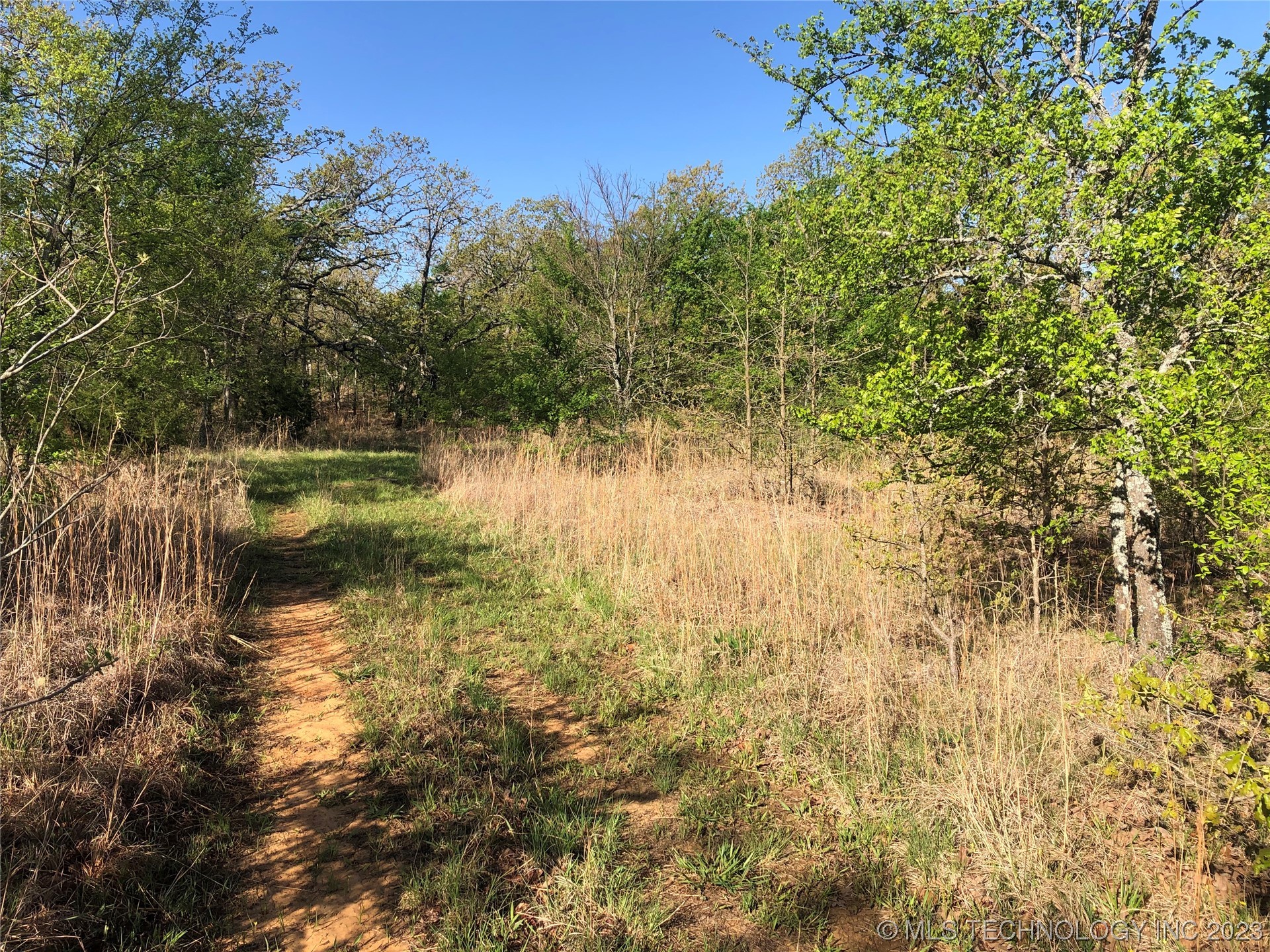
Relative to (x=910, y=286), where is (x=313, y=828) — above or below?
below

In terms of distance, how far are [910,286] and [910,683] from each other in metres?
3.02

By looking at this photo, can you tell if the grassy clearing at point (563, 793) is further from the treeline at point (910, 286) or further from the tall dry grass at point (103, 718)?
the treeline at point (910, 286)

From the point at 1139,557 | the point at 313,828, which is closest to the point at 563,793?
the point at 313,828

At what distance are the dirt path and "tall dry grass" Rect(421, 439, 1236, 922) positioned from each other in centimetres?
216

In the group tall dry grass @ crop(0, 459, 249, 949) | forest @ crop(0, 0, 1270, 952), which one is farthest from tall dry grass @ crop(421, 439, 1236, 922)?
tall dry grass @ crop(0, 459, 249, 949)

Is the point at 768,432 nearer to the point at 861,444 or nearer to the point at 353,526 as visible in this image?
the point at 861,444

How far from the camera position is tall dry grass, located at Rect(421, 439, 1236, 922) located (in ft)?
8.87

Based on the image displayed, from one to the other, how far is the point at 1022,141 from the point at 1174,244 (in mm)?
1205

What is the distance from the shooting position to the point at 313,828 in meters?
3.14

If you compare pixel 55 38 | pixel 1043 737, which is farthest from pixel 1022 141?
pixel 55 38

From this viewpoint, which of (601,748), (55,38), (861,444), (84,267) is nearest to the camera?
(601,748)

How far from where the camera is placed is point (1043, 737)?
10.7 feet

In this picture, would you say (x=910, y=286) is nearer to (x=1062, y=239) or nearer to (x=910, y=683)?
(x=1062, y=239)

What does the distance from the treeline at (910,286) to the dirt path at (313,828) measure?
2.08 m
